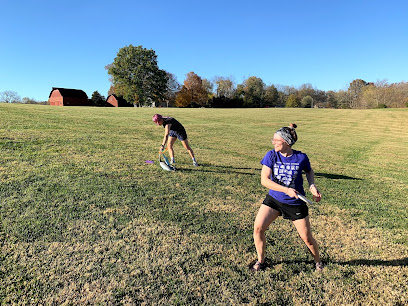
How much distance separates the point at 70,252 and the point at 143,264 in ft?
3.52

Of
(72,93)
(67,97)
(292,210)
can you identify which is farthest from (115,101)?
(292,210)

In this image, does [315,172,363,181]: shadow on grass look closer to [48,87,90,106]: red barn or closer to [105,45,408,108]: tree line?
[105,45,408,108]: tree line

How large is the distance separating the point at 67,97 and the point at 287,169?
236ft

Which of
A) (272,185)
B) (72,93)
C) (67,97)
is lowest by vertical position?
(272,185)

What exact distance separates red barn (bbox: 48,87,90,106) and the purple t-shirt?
233ft

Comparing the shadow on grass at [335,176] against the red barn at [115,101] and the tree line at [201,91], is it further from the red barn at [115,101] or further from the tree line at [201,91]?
the red barn at [115,101]

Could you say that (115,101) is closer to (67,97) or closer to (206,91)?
(67,97)

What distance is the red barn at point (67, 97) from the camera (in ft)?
206

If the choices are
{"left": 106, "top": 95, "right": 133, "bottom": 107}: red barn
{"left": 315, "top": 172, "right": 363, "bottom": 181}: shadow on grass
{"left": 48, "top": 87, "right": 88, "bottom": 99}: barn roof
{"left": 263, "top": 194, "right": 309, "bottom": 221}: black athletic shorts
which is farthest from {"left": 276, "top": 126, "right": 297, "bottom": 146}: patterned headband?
{"left": 48, "top": 87, "right": 88, "bottom": 99}: barn roof

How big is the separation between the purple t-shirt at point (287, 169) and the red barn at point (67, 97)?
71095mm

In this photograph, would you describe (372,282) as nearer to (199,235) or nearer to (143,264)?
(199,235)

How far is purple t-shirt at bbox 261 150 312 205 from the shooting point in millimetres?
2898

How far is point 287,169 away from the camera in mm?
2916

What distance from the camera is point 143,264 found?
325 cm
